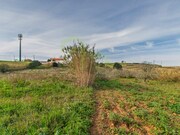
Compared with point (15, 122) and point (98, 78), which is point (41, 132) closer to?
point (15, 122)

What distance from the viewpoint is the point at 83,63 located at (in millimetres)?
10281

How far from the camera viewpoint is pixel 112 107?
668 centimetres

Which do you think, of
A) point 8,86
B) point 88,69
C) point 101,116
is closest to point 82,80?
point 88,69

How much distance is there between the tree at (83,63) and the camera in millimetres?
10328

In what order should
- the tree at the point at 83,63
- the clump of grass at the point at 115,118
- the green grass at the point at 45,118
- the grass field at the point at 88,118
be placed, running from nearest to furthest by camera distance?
the green grass at the point at 45,118 → the grass field at the point at 88,118 → the clump of grass at the point at 115,118 → the tree at the point at 83,63

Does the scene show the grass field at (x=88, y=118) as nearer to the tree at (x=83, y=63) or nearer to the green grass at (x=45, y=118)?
the green grass at (x=45, y=118)

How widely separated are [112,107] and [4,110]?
116 inches

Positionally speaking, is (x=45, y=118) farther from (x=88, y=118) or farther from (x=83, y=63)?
(x=83, y=63)

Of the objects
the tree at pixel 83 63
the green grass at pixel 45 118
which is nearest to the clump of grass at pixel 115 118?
the green grass at pixel 45 118

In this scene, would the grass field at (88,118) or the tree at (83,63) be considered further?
the tree at (83,63)

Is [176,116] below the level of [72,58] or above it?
below

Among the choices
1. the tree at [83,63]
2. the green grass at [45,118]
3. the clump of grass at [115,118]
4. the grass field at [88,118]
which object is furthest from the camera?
the tree at [83,63]

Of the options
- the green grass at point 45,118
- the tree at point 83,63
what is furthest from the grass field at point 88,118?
the tree at point 83,63

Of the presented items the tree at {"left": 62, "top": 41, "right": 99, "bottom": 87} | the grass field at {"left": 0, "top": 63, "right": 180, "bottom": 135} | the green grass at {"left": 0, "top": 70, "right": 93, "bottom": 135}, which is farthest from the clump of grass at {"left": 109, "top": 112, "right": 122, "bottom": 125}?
the tree at {"left": 62, "top": 41, "right": 99, "bottom": 87}
